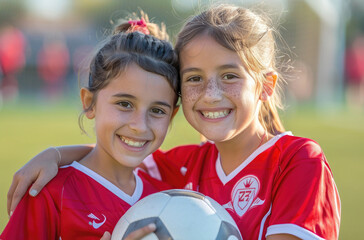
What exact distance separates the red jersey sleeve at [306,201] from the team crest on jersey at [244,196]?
142 mm

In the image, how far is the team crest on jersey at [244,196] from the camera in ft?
8.09

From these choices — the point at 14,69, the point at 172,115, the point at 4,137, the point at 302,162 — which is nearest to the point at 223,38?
the point at 172,115

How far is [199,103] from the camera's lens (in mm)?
2682

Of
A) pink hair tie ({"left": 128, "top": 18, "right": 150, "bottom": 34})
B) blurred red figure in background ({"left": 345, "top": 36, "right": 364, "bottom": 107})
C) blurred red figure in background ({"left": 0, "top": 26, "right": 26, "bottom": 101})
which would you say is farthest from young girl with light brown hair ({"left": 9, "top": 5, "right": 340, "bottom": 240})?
blurred red figure in background ({"left": 345, "top": 36, "right": 364, "bottom": 107})

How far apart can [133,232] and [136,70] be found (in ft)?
2.93

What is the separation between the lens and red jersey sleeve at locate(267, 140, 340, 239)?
2.17m

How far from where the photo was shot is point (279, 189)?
7.71ft

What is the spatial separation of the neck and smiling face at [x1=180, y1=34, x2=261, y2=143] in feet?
1.63

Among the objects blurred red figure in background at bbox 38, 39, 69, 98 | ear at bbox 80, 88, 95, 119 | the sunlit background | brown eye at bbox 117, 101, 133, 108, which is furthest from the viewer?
blurred red figure in background at bbox 38, 39, 69, 98

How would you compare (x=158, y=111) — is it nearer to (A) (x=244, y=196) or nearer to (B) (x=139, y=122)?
(B) (x=139, y=122)

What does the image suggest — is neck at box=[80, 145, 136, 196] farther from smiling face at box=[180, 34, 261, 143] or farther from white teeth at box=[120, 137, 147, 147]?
smiling face at box=[180, 34, 261, 143]

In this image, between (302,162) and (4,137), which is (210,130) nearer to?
(302,162)

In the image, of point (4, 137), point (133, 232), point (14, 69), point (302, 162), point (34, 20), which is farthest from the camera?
point (34, 20)

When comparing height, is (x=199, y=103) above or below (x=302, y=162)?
above
